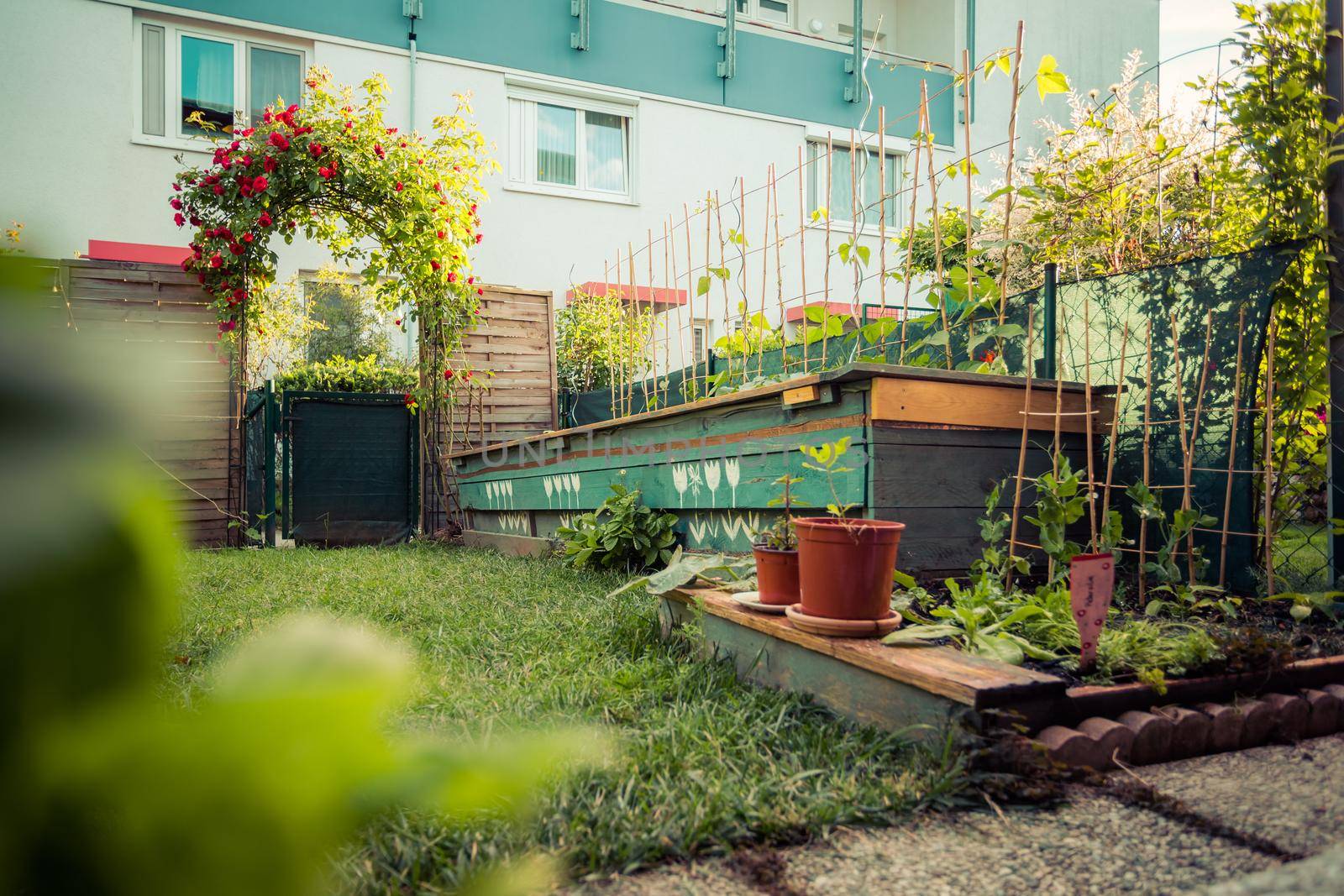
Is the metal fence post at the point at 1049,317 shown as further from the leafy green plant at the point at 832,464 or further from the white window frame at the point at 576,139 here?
the white window frame at the point at 576,139

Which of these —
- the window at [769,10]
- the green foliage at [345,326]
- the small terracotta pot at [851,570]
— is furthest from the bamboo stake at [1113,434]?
the window at [769,10]

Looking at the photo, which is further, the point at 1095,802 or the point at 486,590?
the point at 486,590

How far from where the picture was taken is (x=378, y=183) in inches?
244

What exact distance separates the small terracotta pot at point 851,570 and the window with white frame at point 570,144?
8.51m

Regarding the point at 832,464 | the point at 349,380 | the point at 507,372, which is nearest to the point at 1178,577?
the point at 832,464

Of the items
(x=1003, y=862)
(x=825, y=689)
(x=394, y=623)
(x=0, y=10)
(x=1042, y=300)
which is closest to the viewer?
(x=1003, y=862)

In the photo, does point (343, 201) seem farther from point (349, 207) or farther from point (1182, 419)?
point (1182, 419)

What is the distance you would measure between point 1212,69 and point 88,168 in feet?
29.4

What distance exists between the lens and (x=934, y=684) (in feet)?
5.36

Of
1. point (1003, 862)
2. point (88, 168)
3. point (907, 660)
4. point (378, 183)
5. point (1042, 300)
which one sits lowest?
point (1003, 862)

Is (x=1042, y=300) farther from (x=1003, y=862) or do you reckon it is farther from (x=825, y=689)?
(x=1003, y=862)

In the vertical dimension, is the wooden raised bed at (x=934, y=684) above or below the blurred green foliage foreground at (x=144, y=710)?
below

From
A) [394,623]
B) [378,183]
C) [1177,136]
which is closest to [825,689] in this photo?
[394,623]

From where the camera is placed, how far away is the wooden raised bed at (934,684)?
1606 mm
